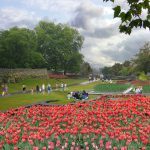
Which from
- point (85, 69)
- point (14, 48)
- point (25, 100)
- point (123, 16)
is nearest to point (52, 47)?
point (14, 48)

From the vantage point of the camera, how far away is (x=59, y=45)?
11212 centimetres

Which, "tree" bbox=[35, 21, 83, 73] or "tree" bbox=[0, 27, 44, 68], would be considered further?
"tree" bbox=[35, 21, 83, 73]

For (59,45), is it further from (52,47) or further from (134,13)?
(134,13)

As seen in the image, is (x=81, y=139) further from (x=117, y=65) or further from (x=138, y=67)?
(x=117, y=65)

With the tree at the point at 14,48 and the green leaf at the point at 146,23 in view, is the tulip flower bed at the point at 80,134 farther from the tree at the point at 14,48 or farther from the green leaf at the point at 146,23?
the tree at the point at 14,48

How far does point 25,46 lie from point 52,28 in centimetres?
2808

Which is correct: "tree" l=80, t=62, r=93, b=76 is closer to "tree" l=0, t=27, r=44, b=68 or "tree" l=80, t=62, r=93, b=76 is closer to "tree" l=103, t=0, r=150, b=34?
"tree" l=0, t=27, r=44, b=68

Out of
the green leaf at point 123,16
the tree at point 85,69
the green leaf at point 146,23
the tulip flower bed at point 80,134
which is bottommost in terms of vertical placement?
the tulip flower bed at point 80,134

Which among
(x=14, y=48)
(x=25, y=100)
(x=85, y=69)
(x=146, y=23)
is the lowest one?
(x=25, y=100)

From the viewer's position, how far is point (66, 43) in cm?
11338

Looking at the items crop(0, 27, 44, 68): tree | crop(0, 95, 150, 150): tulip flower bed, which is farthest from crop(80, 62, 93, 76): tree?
crop(0, 95, 150, 150): tulip flower bed

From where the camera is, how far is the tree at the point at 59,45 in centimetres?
11131

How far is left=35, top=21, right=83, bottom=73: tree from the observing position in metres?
111

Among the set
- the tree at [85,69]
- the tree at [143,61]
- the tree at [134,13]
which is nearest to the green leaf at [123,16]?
the tree at [134,13]
